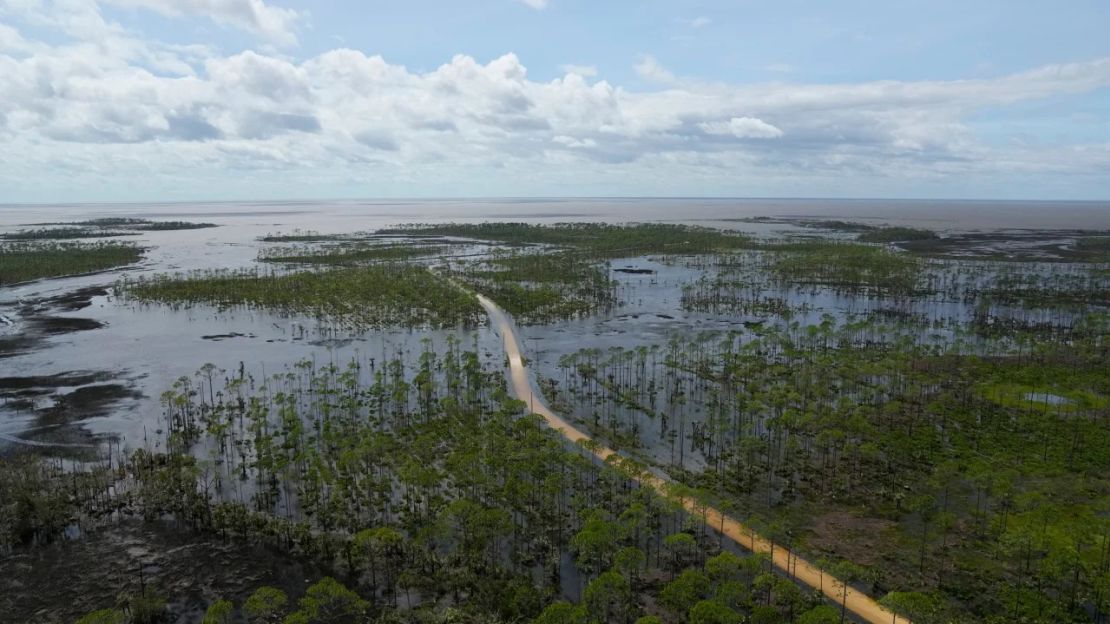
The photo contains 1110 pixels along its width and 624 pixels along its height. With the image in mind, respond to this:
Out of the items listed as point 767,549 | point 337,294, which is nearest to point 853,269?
point 337,294

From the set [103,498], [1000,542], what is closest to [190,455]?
[103,498]

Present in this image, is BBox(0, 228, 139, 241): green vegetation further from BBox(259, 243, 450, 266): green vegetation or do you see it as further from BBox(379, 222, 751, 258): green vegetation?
BBox(379, 222, 751, 258): green vegetation

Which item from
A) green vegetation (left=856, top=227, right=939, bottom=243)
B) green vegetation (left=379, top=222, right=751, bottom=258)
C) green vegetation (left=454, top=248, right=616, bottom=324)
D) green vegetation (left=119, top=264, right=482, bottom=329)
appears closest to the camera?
green vegetation (left=119, top=264, right=482, bottom=329)

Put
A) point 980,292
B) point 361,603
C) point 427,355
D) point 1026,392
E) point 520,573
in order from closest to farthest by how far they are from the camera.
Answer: point 361,603 < point 520,573 < point 1026,392 < point 427,355 < point 980,292

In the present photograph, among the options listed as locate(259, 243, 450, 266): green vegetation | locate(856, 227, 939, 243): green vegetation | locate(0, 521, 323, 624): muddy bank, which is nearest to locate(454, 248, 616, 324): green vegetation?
locate(259, 243, 450, 266): green vegetation

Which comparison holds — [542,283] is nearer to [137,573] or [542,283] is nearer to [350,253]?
[350,253]

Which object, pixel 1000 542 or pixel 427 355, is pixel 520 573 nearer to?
pixel 1000 542

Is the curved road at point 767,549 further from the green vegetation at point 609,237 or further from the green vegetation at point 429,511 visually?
the green vegetation at point 609,237

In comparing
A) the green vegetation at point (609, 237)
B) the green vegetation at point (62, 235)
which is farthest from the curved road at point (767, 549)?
the green vegetation at point (62, 235)
